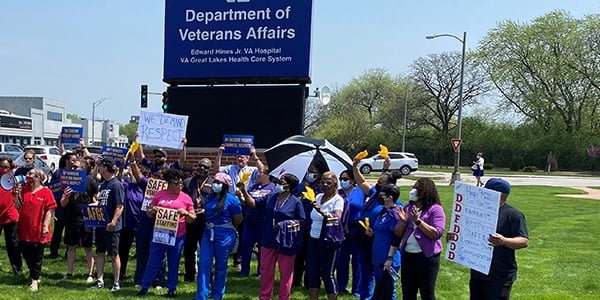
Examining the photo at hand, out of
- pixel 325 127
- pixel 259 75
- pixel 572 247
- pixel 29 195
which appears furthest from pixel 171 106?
pixel 325 127

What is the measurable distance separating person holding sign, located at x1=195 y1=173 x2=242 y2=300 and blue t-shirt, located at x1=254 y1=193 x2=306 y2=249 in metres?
0.43

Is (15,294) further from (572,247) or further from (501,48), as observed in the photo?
(501,48)

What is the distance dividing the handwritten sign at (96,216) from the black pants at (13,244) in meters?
1.47

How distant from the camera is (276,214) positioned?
6441 millimetres

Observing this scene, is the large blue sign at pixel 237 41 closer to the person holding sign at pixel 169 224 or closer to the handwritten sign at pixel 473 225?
the person holding sign at pixel 169 224

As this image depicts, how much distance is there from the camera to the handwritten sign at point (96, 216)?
23.9 ft

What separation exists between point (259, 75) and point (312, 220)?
6118 mm

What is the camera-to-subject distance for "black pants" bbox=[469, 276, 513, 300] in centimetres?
481

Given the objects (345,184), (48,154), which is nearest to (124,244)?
(345,184)

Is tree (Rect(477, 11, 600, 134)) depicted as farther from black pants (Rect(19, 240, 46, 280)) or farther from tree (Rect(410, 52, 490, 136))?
black pants (Rect(19, 240, 46, 280))

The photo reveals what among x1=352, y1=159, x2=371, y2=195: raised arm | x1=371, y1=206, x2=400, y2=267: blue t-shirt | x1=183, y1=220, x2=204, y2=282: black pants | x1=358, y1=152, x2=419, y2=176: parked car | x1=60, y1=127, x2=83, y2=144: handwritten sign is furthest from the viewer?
x1=358, y1=152, x2=419, y2=176: parked car

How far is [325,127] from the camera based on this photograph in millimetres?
58344

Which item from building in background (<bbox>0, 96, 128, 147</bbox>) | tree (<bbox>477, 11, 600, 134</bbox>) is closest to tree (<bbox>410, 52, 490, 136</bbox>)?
tree (<bbox>477, 11, 600, 134</bbox>)

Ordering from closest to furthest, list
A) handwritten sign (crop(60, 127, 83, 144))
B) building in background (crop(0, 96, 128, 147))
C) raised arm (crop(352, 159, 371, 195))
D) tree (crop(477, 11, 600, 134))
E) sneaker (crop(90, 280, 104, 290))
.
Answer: raised arm (crop(352, 159, 371, 195)), sneaker (crop(90, 280, 104, 290)), handwritten sign (crop(60, 127, 83, 144)), tree (crop(477, 11, 600, 134)), building in background (crop(0, 96, 128, 147))
